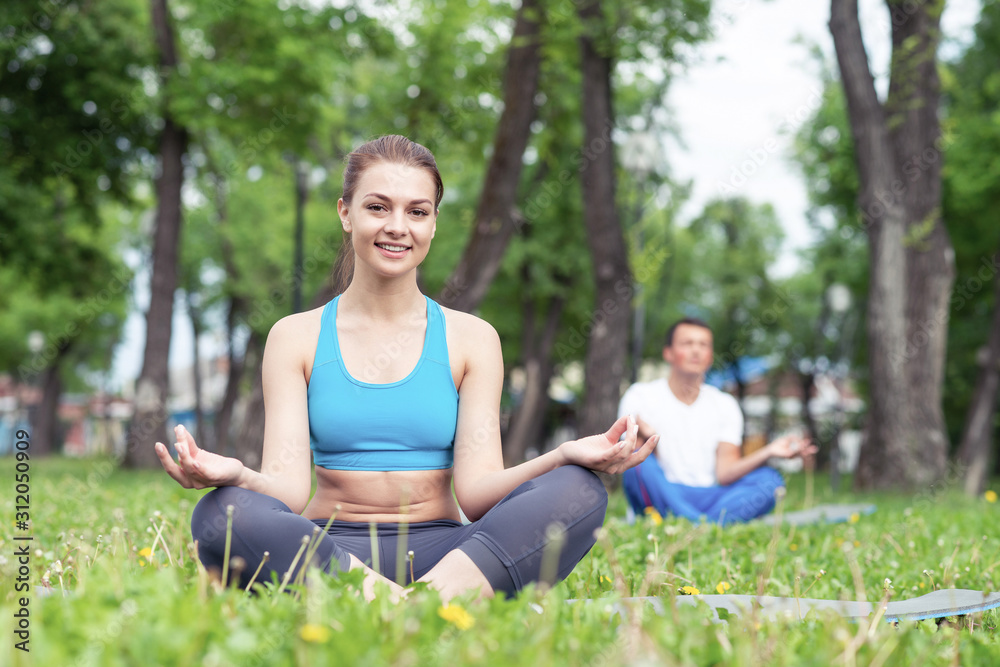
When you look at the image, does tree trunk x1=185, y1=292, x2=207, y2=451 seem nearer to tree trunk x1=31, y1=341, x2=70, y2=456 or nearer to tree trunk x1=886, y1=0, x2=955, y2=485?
tree trunk x1=31, y1=341, x2=70, y2=456

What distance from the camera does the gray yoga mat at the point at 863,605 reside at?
2.67 metres

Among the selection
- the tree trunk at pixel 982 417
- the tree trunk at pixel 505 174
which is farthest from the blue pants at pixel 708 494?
the tree trunk at pixel 982 417

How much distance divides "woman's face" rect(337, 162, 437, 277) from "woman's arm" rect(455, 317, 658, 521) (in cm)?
36

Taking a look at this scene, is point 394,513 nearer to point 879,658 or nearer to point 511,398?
point 879,658

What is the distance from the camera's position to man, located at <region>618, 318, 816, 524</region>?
5852 mm

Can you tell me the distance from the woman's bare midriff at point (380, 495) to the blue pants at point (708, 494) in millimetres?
2938

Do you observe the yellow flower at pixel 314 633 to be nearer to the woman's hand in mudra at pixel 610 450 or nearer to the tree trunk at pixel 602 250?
the woman's hand in mudra at pixel 610 450

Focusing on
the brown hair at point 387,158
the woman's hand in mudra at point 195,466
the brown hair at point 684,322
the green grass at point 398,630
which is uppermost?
the brown hair at point 387,158

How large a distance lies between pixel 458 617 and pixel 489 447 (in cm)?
110

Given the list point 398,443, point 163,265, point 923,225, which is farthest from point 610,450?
point 163,265

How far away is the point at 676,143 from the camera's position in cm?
2270

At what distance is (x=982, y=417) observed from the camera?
14.6 m

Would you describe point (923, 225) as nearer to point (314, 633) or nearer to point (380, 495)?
point (380, 495)

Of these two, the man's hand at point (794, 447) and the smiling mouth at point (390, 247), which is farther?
the man's hand at point (794, 447)
